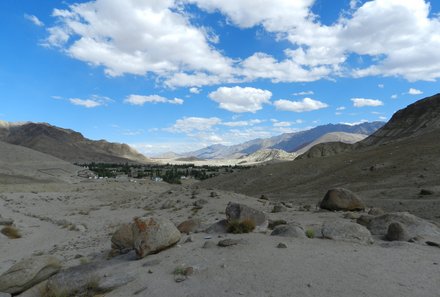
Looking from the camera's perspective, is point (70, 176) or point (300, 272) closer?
point (300, 272)

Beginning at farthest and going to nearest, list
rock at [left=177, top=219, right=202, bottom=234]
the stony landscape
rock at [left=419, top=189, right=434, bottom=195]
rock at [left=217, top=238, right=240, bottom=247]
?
rock at [left=419, top=189, right=434, bottom=195] → rock at [left=177, top=219, right=202, bottom=234] → rock at [left=217, top=238, right=240, bottom=247] → the stony landscape

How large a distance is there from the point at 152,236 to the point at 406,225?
6.97 meters

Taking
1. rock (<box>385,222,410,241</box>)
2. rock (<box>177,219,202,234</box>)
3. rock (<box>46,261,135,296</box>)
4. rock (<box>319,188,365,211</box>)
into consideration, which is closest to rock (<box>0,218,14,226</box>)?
rock (<box>177,219,202,234</box>)

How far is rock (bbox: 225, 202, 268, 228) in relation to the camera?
12.6 m

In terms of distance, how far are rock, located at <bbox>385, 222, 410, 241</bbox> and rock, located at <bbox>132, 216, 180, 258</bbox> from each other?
18.5ft

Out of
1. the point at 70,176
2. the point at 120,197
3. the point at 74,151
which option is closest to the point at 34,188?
the point at 120,197

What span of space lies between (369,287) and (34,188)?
48223mm

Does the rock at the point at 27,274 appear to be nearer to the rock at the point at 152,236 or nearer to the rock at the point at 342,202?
the rock at the point at 152,236

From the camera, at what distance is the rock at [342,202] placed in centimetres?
1689

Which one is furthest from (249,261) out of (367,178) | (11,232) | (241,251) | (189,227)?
(367,178)

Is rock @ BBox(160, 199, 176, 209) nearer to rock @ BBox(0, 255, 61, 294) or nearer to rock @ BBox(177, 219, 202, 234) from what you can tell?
rock @ BBox(177, 219, 202, 234)

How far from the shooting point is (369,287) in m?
7.23

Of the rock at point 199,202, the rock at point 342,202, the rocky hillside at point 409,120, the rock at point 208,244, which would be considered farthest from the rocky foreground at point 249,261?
the rocky hillside at point 409,120

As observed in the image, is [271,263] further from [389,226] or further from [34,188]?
[34,188]
